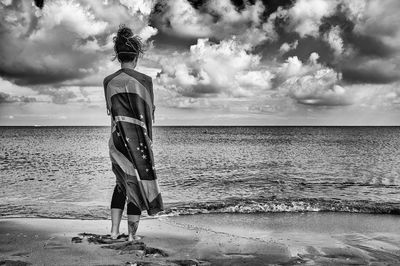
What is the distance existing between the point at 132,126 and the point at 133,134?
0.31ft

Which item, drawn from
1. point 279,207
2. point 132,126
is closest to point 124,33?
point 132,126

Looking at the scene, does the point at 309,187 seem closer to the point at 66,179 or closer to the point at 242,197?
the point at 242,197

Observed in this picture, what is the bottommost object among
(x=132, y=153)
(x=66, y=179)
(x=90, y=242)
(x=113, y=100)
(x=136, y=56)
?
(x=66, y=179)

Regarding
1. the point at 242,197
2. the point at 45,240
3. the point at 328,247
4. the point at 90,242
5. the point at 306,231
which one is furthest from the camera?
the point at 242,197

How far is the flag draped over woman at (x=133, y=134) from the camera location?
4375 mm

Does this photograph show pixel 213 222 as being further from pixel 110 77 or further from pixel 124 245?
pixel 110 77

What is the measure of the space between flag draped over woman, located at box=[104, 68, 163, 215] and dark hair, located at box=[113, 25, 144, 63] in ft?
0.59

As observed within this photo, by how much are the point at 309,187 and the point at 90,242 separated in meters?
11.9

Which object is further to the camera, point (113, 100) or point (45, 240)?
point (45, 240)

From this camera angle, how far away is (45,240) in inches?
199

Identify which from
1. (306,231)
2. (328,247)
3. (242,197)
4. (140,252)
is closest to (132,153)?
(140,252)

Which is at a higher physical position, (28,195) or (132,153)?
(132,153)

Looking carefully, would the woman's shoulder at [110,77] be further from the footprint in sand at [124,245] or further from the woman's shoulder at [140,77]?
the footprint in sand at [124,245]

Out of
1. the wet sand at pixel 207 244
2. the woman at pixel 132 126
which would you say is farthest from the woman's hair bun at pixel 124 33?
the wet sand at pixel 207 244
